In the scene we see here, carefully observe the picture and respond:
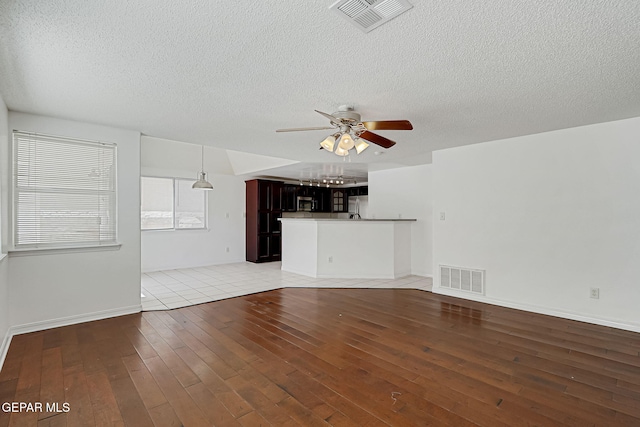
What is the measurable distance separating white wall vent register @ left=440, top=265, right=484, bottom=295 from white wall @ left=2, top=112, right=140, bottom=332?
4307mm

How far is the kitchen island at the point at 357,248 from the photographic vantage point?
582 centimetres

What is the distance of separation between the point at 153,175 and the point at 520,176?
6662 millimetres

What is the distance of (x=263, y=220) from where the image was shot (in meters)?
7.86

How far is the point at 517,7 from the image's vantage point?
5.16ft

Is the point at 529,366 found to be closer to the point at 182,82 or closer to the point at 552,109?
the point at 552,109

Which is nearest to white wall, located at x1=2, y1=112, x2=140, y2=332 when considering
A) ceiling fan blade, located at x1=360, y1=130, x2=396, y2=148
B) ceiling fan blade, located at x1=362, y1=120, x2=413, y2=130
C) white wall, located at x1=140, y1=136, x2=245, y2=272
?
white wall, located at x1=140, y1=136, x2=245, y2=272

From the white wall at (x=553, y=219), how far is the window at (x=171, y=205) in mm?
5475

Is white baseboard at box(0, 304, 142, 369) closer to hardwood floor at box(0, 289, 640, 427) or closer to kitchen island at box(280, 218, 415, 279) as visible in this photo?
hardwood floor at box(0, 289, 640, 427)

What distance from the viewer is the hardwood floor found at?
1920 millimetres

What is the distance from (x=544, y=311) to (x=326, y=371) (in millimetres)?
3082

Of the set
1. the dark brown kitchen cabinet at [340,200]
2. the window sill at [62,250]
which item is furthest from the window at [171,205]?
the dark brown kitchen cabinet at [340,200]

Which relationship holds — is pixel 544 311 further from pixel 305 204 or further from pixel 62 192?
pixel 305 204

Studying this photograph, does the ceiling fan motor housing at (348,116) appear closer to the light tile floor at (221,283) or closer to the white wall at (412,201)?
the light tile floor at (221,283)

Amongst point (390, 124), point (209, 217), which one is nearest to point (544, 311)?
point (390, 124)
